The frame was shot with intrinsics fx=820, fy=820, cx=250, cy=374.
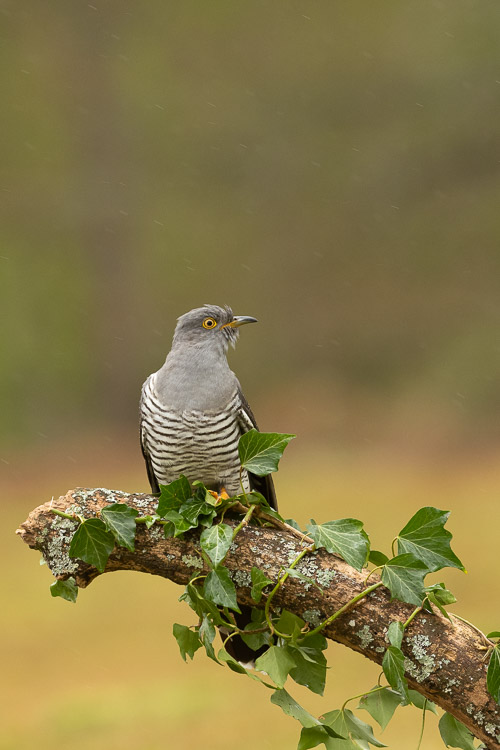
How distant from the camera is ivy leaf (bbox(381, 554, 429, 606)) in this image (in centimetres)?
111

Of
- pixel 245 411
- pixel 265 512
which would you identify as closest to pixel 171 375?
pixel 245 411

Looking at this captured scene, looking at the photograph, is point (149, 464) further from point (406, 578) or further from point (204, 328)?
point (406, 578)

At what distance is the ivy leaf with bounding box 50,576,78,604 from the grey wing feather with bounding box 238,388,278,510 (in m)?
0.48

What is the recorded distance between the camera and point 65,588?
124 cm

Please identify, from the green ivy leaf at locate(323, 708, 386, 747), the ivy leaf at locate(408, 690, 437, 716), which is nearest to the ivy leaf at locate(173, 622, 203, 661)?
the green ivy leaf at locate(323, 708, 386, 747)

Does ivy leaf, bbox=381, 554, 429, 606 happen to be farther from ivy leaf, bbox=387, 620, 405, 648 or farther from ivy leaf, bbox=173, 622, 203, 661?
ivy leaf, bbox=173, 622, 203, 661

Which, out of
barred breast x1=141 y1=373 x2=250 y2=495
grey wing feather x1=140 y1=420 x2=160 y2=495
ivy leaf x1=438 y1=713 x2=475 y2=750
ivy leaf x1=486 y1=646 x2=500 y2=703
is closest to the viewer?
ivy leaf x1=486 y1=646 x2=500 y2=703

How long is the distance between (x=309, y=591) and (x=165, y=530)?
0.23 meters

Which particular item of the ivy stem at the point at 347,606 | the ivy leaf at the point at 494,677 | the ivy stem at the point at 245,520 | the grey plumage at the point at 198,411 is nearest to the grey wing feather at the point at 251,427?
the grey plumage at the point at 198,411

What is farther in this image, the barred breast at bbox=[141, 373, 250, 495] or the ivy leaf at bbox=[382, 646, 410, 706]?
the barred breast at bbox=[141, 373, 250, 495]

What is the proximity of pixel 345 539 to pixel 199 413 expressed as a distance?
19.3 inches

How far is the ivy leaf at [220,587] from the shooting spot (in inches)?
44.1

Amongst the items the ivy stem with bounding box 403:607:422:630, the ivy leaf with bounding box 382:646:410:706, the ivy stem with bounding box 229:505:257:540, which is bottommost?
the ivy leaf with bounding box 382:646:410:706

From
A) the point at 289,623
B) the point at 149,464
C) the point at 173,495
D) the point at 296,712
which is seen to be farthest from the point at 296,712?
the point at 149,464
